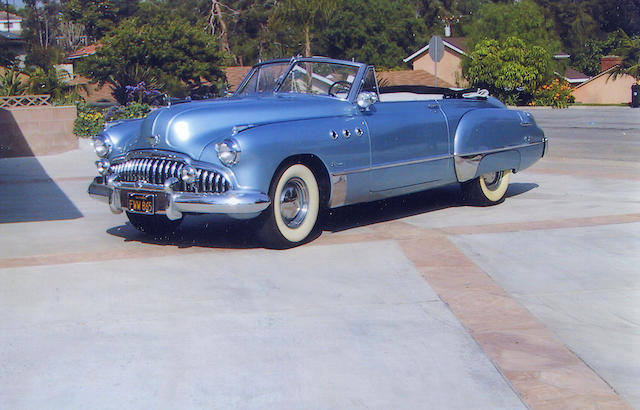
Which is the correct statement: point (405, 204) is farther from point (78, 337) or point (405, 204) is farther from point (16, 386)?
point (16, 386)

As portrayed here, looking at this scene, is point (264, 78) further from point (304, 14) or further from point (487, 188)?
point (304, 14)

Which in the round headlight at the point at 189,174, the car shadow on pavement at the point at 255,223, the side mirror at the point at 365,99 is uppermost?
the side mirror at the point at 365,99

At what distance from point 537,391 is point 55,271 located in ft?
13.3

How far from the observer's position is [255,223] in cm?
739

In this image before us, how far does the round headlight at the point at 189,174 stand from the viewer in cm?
710

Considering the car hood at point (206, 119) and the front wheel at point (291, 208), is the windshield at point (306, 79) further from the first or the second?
the front wheel at point (291, 208)

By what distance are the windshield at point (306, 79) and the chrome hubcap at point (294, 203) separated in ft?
3.82

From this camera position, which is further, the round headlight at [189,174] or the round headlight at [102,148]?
the round headlight at [102,148]

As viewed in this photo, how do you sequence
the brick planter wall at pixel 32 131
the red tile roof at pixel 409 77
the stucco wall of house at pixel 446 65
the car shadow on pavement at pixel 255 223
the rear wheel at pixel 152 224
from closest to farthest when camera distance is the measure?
the car shadow on pavement at pixel 255 223 → the rear wheel at pixel 152 224 → the brick planter wall at pixel 32 131 → the red tile roof at pixel 409 77 → the stucco wall of house at pixel 446 65

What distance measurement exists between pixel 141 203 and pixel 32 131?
1123 centimetres

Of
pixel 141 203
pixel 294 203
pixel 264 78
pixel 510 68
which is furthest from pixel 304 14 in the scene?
pixel 141 203

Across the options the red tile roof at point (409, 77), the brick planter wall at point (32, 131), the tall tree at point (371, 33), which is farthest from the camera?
the tall tree at point (371, 33)

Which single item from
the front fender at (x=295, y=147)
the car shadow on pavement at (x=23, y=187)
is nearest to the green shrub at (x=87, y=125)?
the car shadow on pavement at (x=23, y=187)

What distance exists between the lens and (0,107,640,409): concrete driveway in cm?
443
